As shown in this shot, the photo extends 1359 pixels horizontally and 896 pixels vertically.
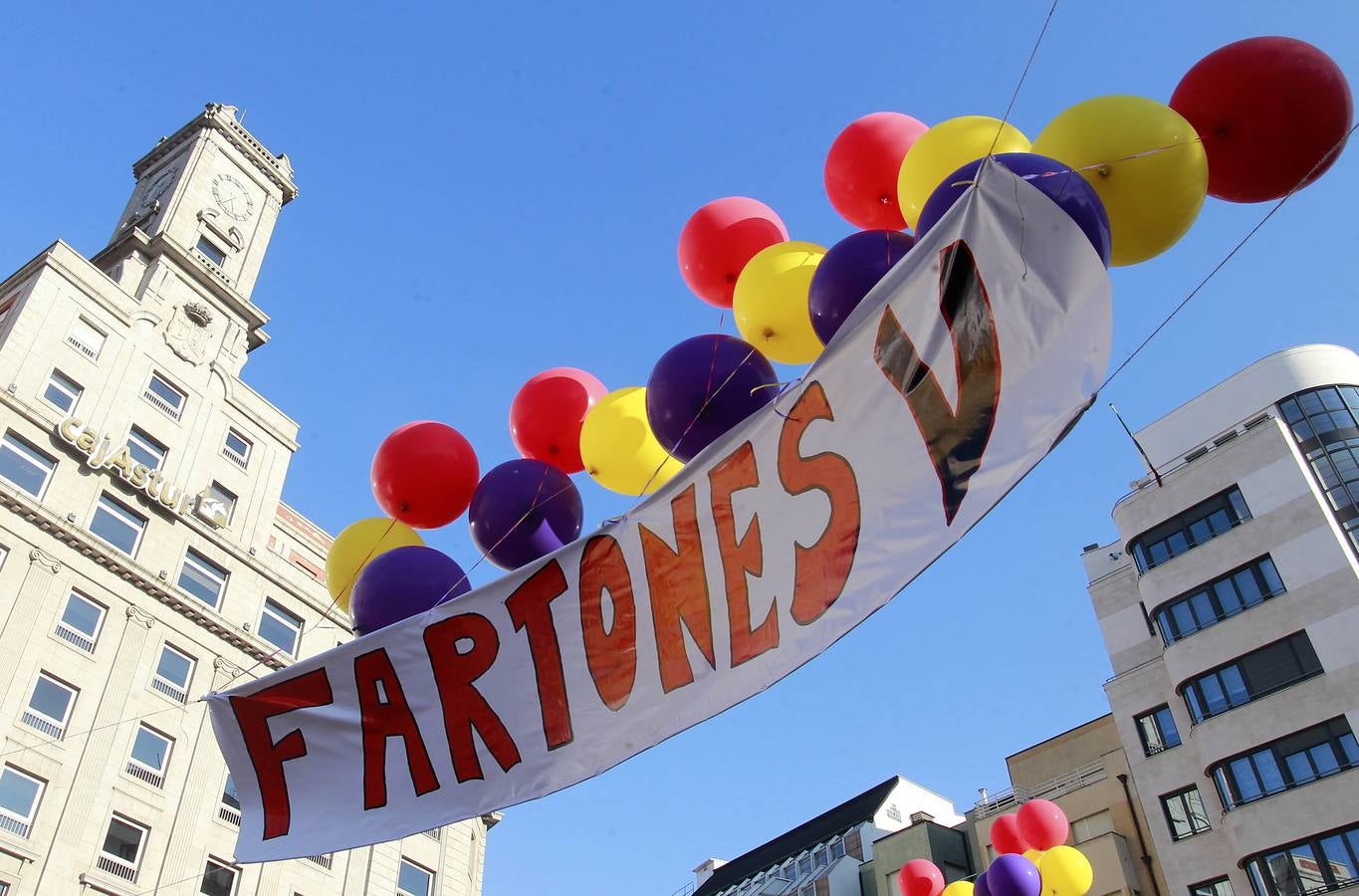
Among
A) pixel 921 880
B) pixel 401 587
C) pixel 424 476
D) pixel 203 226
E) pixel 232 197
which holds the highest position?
pixel 232 197

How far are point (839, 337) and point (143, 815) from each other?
82.8 feet

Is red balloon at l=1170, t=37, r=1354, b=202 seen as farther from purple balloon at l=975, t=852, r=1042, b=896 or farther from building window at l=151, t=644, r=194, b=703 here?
building window at l=151, t=644, r=194, b=703

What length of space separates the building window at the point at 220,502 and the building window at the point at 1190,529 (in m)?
25.5

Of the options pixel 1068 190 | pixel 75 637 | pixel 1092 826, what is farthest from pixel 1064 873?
pixel 75 637

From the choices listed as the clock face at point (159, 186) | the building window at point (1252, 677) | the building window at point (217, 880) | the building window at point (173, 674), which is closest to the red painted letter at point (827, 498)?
the building window at point (217, 880)

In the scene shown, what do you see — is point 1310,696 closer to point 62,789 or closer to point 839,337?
point 839,337

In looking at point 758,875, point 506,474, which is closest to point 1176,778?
point 758,875

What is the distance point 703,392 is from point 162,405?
1138 inches

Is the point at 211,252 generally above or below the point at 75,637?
above

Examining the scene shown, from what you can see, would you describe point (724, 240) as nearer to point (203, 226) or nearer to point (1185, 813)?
point (1185, 813)

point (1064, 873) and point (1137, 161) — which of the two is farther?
point (1064, 873)

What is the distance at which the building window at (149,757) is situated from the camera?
24859 mm

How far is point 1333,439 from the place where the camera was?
1136 inches

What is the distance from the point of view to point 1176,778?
28250mm
